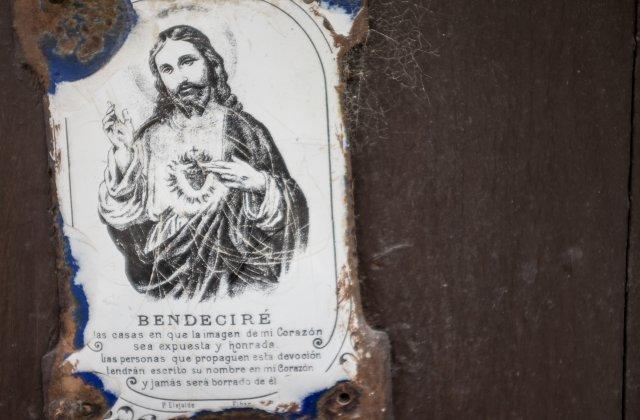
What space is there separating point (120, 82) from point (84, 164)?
86 millimetres

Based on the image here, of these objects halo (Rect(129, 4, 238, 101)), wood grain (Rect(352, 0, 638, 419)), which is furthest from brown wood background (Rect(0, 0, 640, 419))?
halo (Rect(129, 4, 238, 101))

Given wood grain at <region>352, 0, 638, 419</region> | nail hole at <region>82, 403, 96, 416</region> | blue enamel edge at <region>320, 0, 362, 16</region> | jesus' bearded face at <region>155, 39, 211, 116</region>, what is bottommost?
nail hole at <region>82, 403, 96, 416</region>

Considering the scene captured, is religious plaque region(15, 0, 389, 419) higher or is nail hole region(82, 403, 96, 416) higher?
religious plaque region(15, 0, 389, 419)

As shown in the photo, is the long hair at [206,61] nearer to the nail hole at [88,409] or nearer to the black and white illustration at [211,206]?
the black and white illustration at [211,206]

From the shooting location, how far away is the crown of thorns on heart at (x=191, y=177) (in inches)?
24.4

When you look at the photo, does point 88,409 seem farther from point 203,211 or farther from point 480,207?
point 480,207

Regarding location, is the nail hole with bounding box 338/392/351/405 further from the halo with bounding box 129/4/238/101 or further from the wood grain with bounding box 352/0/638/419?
the halo with bounding box 129/4/238/101

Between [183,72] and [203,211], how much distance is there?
0.13 metres

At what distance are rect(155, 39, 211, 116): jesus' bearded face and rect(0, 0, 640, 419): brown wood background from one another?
0.44ft

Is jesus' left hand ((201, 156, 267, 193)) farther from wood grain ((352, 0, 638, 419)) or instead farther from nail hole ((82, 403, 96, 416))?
nail hole ((82, 403, 96, 416))

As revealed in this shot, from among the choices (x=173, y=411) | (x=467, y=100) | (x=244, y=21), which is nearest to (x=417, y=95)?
(x=467, y=100)

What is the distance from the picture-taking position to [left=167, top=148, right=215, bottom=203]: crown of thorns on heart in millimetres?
620

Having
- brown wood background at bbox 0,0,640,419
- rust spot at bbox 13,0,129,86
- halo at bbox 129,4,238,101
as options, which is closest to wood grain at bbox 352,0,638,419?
brown wood background at bbox 0,0,640,419

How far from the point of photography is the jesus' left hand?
619 millimetres
